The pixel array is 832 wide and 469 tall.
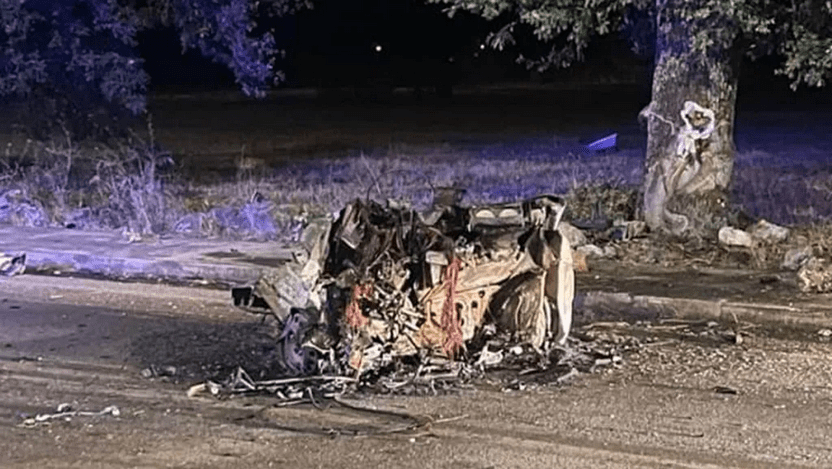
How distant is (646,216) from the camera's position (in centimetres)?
1395

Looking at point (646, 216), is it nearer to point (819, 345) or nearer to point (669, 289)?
point (669, 289)

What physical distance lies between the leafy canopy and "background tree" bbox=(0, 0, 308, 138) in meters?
6.05

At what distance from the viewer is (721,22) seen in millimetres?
12773

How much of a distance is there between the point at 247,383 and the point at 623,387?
2314 mm

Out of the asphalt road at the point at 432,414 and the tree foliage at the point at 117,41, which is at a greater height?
the tree foliage at the point at 117,41

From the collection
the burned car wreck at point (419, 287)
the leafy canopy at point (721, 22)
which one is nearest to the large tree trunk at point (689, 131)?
the leafy canopy at point (721, 22)

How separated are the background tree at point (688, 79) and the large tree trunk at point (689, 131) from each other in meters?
0.01

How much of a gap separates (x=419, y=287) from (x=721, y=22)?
5.72m

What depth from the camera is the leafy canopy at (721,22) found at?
1258 cm

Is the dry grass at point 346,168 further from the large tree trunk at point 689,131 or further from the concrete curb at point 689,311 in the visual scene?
the concrete curb at point 689,311

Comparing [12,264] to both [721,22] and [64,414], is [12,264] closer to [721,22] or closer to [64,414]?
[64,414]

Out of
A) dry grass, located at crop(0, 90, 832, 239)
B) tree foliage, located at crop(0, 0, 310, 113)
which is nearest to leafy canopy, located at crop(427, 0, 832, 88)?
dry grass, located at crop(0, 90, 832, 239)

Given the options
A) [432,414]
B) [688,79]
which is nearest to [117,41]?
[688,79]

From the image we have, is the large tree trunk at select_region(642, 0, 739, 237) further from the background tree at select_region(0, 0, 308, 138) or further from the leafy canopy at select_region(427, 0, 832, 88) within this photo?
the background tree at select_region(0, 0, 308, 138)
